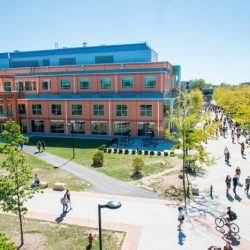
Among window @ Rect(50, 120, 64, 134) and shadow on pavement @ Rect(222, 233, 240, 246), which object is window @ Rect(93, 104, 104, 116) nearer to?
window @ Rect(50, 120, 64, 134)

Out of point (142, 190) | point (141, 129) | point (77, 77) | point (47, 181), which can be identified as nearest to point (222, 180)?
point (142, 190)

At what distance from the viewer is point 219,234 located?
15742mm

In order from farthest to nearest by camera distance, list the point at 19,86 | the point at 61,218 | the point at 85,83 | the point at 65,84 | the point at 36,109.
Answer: the point at 19,86
the point at 36,109
the point at 65,84
the point at 85,83
the point at 61,218

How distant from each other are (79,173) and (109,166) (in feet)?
11.7

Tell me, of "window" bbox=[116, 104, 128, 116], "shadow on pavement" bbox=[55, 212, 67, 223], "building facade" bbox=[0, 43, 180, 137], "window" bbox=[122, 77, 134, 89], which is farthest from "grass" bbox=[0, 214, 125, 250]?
"window" bbox=[122, 77, 134, 89]

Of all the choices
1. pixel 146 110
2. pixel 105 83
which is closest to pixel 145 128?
pixel 146 110

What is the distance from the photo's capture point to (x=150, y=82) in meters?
42.5

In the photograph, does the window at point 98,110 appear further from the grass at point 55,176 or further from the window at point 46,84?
the grass at point 55,176

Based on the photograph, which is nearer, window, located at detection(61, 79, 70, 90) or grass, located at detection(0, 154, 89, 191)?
grass, located at detection(0, 154, 89, 191)

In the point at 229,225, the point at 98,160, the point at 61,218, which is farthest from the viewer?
the point at 98,160

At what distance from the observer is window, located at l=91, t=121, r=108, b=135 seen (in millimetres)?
43875

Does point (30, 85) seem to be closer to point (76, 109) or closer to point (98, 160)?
point (76, 109)

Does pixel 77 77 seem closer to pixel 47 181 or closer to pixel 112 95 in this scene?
pixel 112 95

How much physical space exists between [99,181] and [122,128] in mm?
18922
